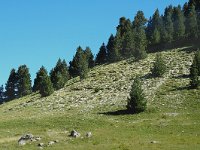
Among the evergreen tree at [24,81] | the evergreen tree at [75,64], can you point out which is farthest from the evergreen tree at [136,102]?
the evergreen tree at [24,81]

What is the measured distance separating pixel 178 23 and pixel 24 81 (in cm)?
6033

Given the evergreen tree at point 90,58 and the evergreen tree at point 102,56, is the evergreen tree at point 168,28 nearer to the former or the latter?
the evergreen tree at point 102,56

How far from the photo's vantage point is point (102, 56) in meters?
162

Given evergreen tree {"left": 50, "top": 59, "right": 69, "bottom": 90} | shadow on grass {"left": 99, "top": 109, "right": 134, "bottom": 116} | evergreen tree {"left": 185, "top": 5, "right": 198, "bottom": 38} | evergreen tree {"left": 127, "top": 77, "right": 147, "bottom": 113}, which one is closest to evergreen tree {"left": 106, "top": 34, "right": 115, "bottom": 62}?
evergreen tree {"left": 50, "top": 59, "right": 69, "bottom": 90}

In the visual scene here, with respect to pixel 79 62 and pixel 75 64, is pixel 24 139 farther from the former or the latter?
pixel 75 64

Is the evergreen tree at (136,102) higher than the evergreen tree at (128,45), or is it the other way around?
the evergreen tree at (128,45)

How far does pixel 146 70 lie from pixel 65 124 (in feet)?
174

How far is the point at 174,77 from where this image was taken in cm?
9569

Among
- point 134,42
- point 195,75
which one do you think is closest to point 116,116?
point 195,75

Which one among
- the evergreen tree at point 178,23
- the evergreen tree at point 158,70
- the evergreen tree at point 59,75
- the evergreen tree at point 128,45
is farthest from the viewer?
the evergreen tree at point 178,23

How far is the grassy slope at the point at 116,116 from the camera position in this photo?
144 feet

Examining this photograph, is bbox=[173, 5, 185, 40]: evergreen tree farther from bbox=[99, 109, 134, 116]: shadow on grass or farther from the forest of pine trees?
bbox=[99, 109, 134, 116]: shadow on grass

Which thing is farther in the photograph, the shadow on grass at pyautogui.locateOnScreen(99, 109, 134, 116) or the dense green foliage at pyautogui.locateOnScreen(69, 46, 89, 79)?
the dense green foliage at pyautogui.locateOnScreen(69, 46, 89, 79)

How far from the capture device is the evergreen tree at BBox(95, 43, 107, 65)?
528 ft
